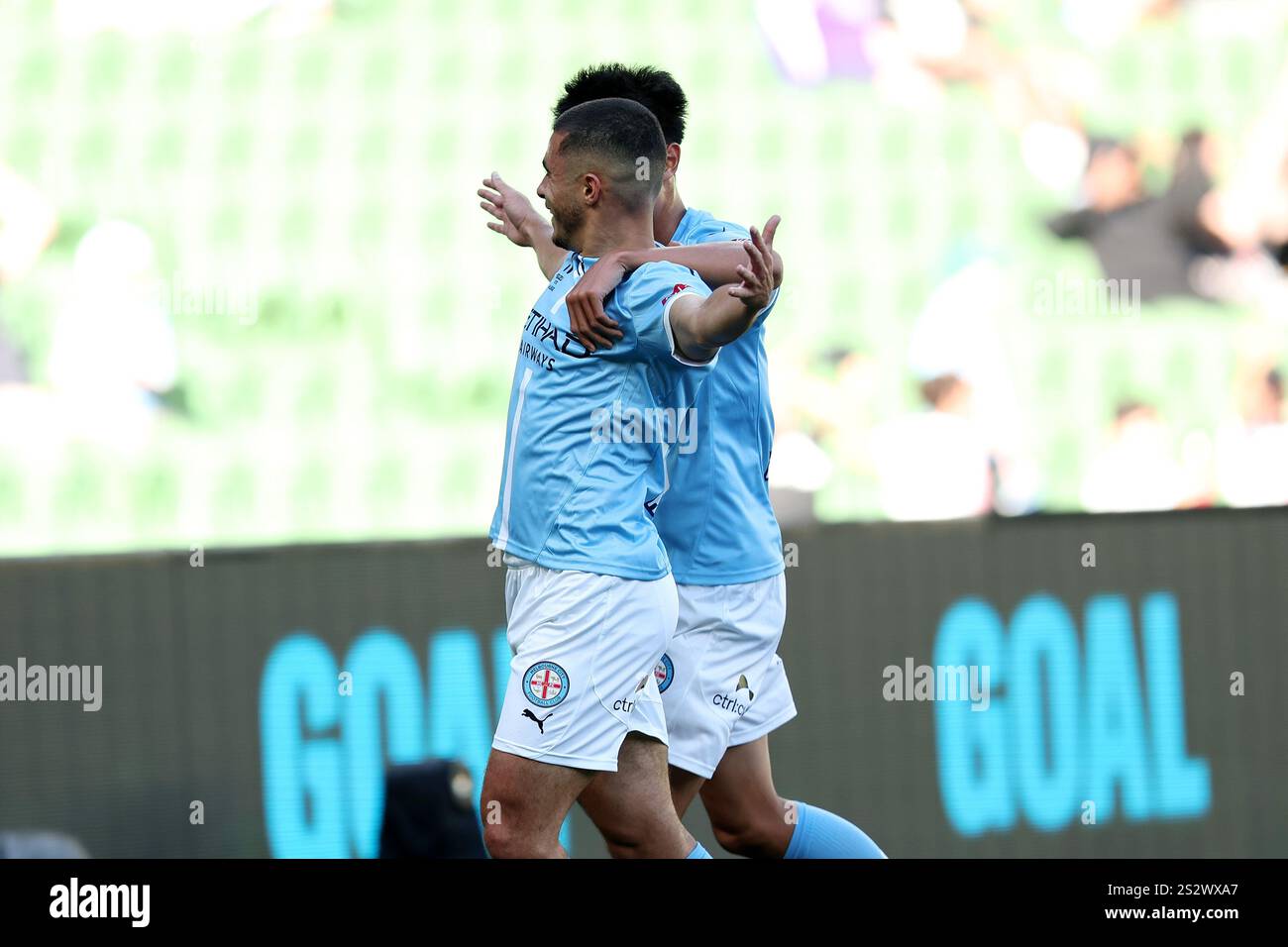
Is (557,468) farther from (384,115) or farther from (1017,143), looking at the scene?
(1017,143)

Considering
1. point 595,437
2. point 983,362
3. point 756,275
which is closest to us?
point 756,275

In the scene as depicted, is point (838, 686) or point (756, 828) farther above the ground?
point (838, 686)

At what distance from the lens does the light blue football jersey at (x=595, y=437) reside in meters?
3.47

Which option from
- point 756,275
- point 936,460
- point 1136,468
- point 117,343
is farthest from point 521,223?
point 1136,468

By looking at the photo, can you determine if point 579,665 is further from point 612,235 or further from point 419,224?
point 419,224

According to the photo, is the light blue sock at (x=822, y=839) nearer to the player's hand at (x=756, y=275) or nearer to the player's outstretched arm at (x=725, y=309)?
the player's outstretched arm at (x=725, y=309)

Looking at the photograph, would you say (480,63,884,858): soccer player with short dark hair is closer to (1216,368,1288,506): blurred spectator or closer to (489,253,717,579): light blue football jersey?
(489,253,717,579): light blue football jersey

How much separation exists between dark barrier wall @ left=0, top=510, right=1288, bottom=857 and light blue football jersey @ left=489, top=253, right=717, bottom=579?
2333 millimetres

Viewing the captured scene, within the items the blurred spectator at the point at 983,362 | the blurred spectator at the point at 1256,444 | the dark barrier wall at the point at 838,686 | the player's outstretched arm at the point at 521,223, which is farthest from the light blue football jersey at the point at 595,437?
the blurred spectator at the point at 1256,444

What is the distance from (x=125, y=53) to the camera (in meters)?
6.70

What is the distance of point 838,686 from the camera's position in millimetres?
6000

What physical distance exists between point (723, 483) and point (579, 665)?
2.51 ft

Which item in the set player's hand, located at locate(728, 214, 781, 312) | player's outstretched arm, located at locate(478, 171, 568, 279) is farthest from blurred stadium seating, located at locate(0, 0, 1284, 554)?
player's hand, located at locate(728, 214, 781, 312)

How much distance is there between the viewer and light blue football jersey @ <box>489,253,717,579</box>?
3.47 m
